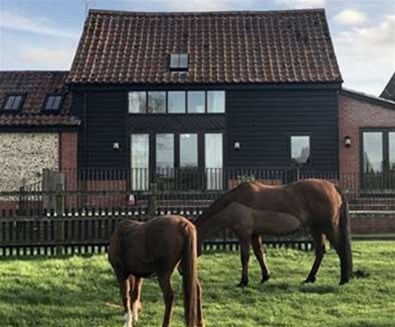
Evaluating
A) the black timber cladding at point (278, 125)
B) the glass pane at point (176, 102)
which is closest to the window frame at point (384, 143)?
the black timber cladding at point (278, 125)

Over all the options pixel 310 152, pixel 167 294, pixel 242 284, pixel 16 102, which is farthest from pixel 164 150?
pixel 167 294

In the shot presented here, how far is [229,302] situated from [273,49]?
16.3 m

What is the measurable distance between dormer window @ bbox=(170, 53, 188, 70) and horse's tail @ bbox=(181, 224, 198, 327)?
16.0 m

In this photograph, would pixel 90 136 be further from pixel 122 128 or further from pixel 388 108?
pixel 388 108

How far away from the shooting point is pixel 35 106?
889 inches

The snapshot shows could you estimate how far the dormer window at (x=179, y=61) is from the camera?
21.8m

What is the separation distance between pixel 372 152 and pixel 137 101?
8232 mm

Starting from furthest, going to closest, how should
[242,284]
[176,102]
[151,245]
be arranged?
[176,102], [242,284], [151,245]

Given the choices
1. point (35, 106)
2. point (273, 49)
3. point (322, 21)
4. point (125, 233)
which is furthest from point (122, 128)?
point (125, 233)

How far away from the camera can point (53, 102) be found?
22.7 meters

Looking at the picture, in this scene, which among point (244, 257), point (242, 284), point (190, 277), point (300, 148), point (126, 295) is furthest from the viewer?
point (300, 148)

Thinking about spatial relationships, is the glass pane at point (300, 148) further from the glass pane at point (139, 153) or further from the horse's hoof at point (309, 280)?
the horse's hoof at point (309, 280)

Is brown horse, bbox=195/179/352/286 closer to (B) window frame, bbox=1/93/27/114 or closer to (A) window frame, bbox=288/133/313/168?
(A) window frame, bbox=288/133/313/168

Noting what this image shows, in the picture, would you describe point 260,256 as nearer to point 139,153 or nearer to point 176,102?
point 139,153
